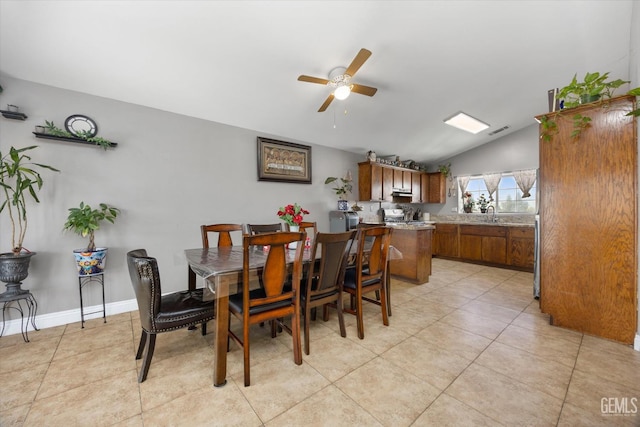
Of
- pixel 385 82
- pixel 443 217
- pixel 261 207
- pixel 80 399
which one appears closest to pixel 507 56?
pixel 385 82

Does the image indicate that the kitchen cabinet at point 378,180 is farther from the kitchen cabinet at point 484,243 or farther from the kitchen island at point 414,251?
the kitchen cabinet at point 484,243

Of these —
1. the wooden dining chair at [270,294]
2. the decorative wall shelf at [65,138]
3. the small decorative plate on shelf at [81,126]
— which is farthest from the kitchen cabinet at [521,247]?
the small decorative plate on shelf at [81,126]

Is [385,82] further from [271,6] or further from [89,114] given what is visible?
[89,114]

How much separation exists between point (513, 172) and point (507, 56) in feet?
11.2

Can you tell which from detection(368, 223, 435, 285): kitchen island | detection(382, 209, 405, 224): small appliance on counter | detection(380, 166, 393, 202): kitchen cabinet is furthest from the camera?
detection(382, 209, 405, 224): small appliance on counter

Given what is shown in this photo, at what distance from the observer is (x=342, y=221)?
15.2 feet

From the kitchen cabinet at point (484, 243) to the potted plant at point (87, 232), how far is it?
6.09m

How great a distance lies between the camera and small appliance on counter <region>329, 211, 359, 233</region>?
463 centimetres

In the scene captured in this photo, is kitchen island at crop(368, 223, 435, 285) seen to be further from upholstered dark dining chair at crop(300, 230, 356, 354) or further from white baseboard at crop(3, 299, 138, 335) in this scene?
white baseboard at crop(3, 299, 138, 335)

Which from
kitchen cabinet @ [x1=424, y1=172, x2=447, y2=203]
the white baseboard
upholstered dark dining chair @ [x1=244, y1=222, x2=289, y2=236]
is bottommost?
the white baseboard

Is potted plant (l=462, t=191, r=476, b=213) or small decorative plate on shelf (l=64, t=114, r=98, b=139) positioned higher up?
small decorative plate on shelf (l=64, t=114, r=98, b=139)

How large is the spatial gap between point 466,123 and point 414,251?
266 cm

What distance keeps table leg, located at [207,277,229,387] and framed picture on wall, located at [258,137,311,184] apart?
2.51 meters

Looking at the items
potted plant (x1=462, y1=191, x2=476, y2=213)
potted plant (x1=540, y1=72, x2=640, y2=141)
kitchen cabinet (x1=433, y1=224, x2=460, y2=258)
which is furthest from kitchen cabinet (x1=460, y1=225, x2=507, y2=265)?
potted plant (x1=540, y1=72, x2=640, y2=141)
